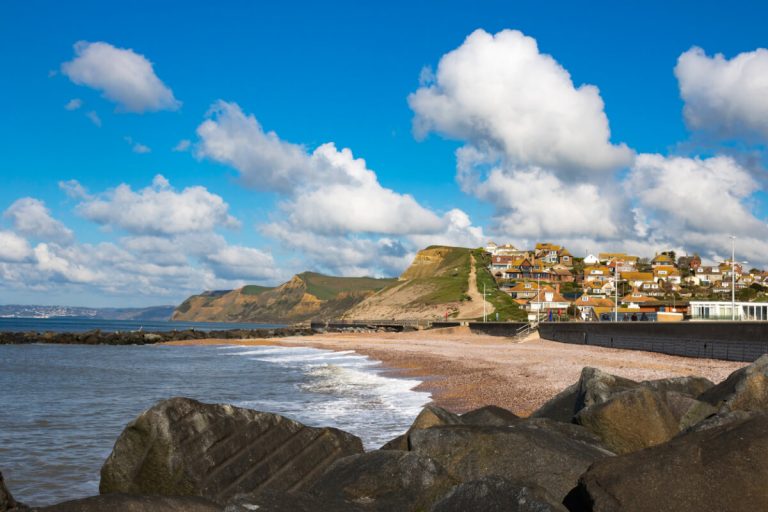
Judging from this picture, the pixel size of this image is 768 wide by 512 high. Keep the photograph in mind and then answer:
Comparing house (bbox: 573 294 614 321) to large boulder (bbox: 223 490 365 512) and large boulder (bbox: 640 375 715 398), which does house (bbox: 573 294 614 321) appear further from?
large boulder (bbox: 223 490 365 512)

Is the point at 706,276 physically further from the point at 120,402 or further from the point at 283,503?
the point at 283,503

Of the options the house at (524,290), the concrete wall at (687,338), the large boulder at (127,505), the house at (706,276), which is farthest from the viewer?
the house at (706,276)

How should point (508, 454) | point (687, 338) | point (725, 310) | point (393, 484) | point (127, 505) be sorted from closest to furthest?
1. point (127, 505)
2. point (393, 484)
3. point (508, 454)
4. point (687, 338)
5. point (725, 310)

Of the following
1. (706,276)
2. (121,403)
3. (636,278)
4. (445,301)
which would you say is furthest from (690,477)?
(706,276)

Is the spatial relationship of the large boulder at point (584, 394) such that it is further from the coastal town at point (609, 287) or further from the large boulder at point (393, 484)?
the coastal town at point (609, 287)

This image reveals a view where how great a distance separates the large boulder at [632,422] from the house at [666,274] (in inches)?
6634

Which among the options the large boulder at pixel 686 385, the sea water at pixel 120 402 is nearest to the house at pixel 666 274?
the sea water at pixel 120 402

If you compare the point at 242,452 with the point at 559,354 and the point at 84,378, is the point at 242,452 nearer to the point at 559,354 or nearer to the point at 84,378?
the point at 84,378

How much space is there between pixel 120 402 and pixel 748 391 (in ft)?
62.4

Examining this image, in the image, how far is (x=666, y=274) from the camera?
568ft

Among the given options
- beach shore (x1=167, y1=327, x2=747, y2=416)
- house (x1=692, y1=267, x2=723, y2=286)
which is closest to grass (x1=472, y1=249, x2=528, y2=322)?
house (x1=692, y1=267, x2=723, y2=286)

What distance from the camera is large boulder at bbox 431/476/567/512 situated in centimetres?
500

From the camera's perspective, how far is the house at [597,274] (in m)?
176

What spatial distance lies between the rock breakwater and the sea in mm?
3918
